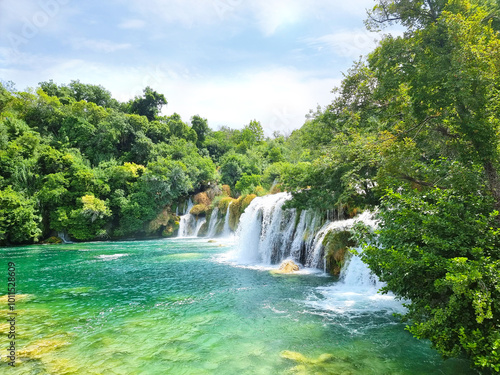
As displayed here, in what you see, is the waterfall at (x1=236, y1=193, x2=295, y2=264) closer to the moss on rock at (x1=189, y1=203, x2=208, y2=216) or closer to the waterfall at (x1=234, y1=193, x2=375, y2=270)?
the waterfall at (x1=234, y1=193, x2=375, y2=270)

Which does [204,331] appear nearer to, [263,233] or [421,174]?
[421,174]

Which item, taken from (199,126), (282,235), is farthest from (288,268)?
(199,126)

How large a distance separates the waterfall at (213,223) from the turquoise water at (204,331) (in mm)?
17416

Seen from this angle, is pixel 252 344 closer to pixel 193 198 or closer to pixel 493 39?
pixel 493 39

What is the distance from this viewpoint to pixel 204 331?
21.1 ft

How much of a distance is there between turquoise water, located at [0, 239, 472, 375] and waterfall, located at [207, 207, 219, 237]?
57.1 feet

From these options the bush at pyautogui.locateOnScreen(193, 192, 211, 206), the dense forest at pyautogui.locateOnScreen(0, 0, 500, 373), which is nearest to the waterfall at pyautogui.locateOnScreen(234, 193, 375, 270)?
the dense forest at pyautogui.locateOnScreen(0, 0, 500, 373)

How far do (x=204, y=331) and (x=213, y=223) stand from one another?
22960 millimetres

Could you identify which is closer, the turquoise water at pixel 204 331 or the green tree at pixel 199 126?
the turquoise water at pixel 204 331

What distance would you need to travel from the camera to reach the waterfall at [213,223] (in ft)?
95.2

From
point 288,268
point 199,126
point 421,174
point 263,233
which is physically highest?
point 199,126

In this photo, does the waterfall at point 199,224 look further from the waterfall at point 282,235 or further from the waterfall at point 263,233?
the waterfall at point 263,233

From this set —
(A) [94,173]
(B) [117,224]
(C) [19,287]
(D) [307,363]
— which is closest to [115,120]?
(A) [94,173]

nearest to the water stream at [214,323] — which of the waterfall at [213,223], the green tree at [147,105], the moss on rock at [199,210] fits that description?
the waterfall at [213,223]
